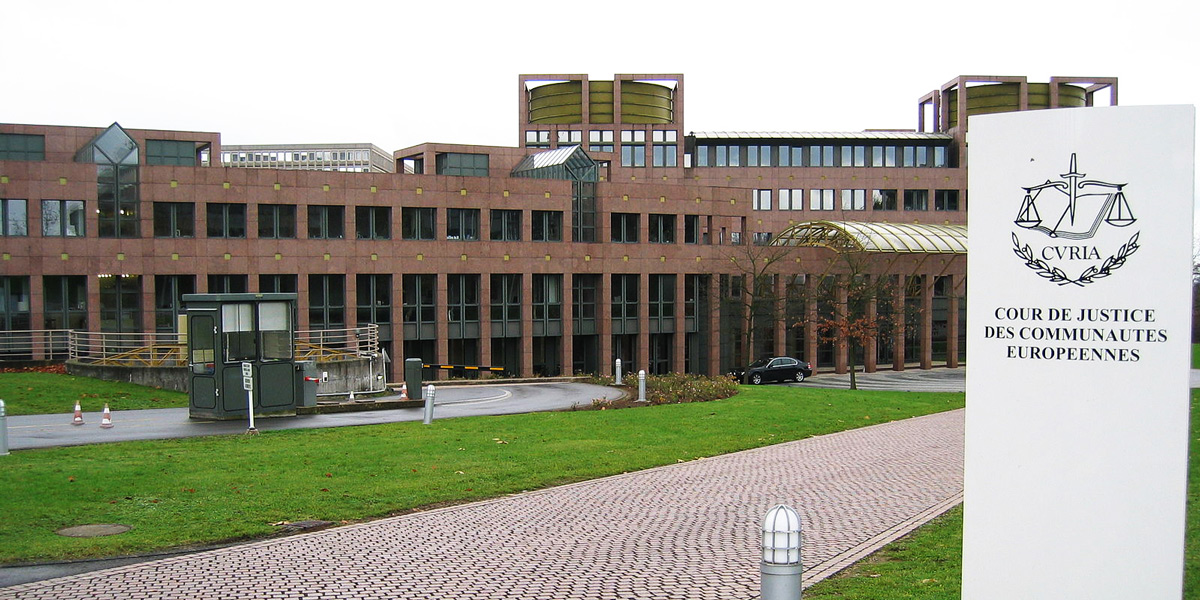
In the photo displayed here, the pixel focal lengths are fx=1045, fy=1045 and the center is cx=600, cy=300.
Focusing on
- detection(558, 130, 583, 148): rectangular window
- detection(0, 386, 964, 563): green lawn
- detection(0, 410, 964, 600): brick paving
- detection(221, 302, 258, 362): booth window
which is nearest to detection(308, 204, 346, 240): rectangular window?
detection(221, 302, 258, 362): booth window

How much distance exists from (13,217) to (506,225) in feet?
69.3

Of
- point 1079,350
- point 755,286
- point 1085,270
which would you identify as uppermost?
point 1085,270

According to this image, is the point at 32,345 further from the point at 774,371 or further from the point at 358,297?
the point at 774,371

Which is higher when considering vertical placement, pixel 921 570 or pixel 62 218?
pixel 62 218

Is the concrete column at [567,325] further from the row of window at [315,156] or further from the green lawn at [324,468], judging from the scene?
the row of window at [315,156]

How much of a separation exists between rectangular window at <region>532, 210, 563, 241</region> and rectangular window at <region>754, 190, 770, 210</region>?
25.1 m

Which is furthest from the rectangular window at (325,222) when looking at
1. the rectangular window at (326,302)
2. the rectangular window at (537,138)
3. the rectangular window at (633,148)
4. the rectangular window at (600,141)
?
the rectangular window at (633,148)

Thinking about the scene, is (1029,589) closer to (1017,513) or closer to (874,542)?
(1017,513)

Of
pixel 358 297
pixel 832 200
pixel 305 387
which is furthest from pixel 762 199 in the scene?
pixel 305 387

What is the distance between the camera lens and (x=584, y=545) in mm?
11938

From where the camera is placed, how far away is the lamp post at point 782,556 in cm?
734

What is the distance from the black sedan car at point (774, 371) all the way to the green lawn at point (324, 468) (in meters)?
25.4

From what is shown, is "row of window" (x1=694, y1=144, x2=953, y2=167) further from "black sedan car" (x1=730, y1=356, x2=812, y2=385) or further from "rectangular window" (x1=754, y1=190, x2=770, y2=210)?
"black sedan car" (x1=730, y1=356, x2=812, y2=385)

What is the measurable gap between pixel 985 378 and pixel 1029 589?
1614mm
